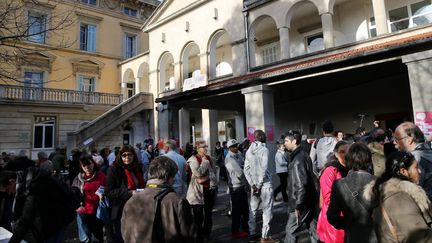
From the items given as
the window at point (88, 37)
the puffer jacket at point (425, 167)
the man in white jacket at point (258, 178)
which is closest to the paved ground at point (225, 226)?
the man in white jacket at point (258, 178)

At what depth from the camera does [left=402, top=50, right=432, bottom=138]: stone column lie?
8.33 metres

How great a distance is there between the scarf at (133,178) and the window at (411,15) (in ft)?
43.5

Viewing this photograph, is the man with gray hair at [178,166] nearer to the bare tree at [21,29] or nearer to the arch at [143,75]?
the bare tree at [21,29]

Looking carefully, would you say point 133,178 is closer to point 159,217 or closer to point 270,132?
point 159,217

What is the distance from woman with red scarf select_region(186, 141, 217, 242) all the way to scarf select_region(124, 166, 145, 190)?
1.24m

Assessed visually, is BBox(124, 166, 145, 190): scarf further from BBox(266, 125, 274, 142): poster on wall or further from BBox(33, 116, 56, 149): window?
BBox(33, 116, 56, 149): window

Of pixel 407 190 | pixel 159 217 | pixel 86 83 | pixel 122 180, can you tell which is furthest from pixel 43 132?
pixel 407 190

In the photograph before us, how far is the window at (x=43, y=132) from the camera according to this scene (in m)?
21.9

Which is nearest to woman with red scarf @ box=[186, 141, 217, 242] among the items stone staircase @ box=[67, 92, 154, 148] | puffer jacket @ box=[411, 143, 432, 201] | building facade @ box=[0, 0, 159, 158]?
puffer jacket @ box=[411, 143, 432, 201]

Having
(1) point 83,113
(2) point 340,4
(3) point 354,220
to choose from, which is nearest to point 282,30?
(2) point 340,4

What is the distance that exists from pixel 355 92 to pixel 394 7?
394cm

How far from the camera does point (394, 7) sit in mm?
13641

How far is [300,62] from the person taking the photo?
12.4 m

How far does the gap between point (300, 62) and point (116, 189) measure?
32.2 feet
